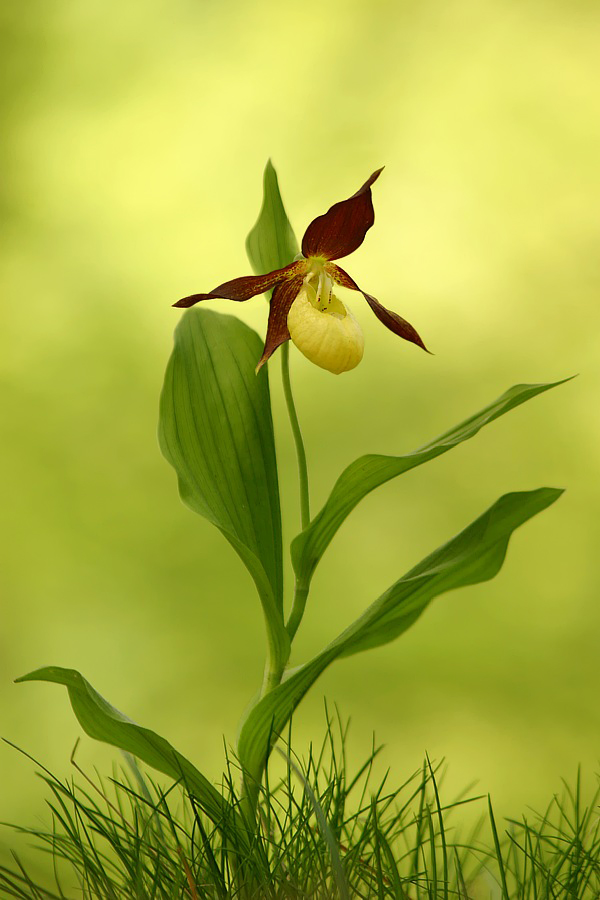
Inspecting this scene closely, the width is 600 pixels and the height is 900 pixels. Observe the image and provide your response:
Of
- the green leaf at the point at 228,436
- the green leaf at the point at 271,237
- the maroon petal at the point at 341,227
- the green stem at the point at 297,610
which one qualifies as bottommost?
the green stem at the point at 297,610

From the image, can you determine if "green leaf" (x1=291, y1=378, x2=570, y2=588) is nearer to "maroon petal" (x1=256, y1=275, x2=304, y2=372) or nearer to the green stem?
the green stem

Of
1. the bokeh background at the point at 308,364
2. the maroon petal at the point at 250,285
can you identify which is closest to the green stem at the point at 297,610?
the maroon petal at the point at 250,285

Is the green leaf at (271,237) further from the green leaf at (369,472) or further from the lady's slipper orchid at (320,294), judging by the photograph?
the green leaf at (369,472)

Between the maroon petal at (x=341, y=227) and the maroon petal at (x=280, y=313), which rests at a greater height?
the maroon petal at (x=341, y=227)

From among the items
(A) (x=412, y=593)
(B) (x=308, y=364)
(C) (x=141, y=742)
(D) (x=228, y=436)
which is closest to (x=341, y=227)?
(D) (x=228, y=436)

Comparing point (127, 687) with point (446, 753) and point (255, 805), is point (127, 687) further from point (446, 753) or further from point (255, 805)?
point (255, 805)

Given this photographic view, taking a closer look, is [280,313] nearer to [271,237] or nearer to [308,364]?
[271,237]

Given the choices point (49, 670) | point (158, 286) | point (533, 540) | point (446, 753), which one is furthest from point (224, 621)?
point (49, 670)
